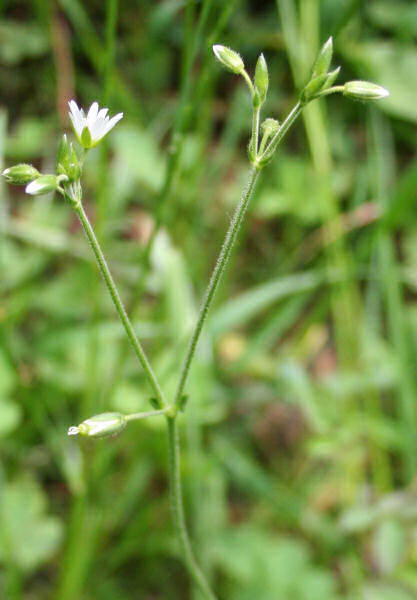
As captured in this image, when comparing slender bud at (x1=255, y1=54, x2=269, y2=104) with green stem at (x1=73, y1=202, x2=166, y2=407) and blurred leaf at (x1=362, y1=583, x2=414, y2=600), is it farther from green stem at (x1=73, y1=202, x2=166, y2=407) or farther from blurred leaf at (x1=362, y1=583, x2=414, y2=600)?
blurred leaf at (x1=362, y1=583, x2=414, y2=600)

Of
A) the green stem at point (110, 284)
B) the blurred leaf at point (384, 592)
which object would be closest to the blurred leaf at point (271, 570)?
the blurred leaf at point (384, 592)

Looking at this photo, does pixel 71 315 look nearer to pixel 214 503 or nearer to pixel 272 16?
pixel 214 503

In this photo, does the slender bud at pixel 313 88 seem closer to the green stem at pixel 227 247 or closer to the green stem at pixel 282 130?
the green stem at pixel 282 130

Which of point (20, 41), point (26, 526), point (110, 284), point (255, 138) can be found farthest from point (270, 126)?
point (20, 41)

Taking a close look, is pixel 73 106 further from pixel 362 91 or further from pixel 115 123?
pixel 362 91

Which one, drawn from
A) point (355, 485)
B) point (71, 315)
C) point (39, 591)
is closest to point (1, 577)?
point (39, 591)

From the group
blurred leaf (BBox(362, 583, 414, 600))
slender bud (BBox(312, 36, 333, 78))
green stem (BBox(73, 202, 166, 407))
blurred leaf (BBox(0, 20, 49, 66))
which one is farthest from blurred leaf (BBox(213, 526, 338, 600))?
blurred leaf (BBox(0, 20, 49, 66))
